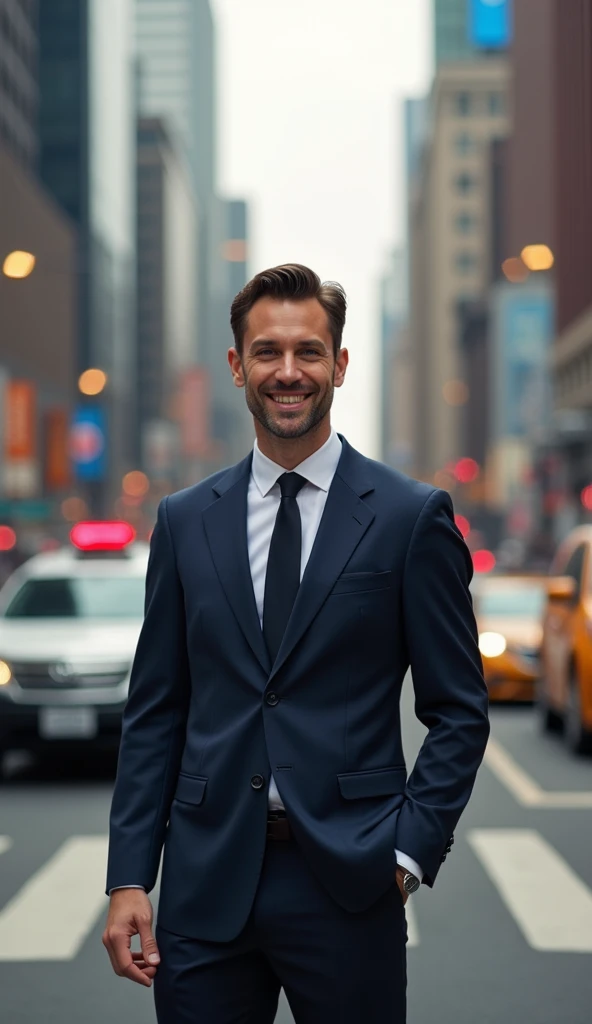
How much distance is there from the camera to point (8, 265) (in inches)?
1048

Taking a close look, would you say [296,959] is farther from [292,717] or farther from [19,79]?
[19,79]

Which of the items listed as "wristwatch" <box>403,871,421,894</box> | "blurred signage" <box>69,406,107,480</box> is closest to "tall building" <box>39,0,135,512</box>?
"blurred signage" <box>69,406,107,480</box>

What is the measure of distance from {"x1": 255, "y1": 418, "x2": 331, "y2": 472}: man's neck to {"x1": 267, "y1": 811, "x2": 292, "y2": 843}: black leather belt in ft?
2.33

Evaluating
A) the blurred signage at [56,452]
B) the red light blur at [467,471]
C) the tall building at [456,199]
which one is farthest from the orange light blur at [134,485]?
the tall building at [456,199]

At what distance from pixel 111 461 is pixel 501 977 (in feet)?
355

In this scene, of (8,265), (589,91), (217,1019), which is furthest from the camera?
(589,91)

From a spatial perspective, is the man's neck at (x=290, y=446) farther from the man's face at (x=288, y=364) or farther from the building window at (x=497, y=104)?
the building window at (x=497, y=104)

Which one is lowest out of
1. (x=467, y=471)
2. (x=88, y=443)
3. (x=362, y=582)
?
(x=467, y=471)

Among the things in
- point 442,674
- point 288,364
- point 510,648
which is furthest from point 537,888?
point 510,648

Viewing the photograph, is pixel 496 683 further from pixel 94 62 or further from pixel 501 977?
pixel 94 62

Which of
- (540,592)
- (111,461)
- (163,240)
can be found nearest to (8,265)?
(540,592)

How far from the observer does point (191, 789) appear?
11.1 ft

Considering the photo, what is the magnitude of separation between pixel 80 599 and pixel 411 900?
6.23 metres

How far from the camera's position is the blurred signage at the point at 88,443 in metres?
97.9
